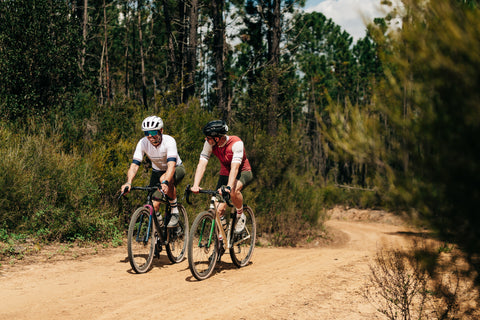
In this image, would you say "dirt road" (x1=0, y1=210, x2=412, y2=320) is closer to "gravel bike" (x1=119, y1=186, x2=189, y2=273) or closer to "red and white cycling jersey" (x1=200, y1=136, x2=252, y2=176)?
"gravel bike" (x1=119, y1=186, x2=189, y2=273)

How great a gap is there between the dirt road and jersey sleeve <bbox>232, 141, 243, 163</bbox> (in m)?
2.01

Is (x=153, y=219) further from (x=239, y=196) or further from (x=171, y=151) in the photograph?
(x=239, y=196)

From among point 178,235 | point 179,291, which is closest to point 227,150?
point 178,235

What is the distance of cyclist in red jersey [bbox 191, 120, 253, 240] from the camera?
687cm

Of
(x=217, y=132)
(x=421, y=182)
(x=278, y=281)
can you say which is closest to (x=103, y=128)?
(x=217, y=132)

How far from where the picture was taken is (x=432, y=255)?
311 cm

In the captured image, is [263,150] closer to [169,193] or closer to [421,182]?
[169,193]

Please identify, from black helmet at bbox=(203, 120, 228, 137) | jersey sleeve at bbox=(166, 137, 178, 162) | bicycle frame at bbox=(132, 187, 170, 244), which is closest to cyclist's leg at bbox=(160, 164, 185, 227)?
bicycle frame at bbox=(132, 187, 170, 244)

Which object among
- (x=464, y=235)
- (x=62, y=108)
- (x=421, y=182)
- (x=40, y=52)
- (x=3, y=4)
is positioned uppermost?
(x=3, y=4)

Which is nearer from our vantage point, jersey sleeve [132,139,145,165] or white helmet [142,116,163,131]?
white helmet [142,116,163,131]

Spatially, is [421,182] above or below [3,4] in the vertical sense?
below

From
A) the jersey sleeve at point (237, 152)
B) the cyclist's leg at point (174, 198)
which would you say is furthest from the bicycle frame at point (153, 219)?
the jersey sleeve at point (237, 152)

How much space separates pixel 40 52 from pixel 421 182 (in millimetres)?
14520

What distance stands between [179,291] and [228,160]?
95.0 inches
